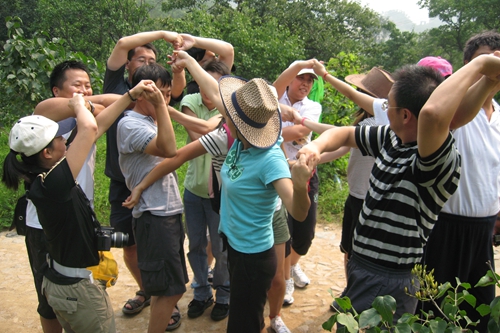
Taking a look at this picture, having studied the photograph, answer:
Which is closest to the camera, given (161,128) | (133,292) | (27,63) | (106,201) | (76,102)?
(76,102)

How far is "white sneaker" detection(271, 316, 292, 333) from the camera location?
10.3 feet

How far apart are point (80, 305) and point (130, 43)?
5.84 feet

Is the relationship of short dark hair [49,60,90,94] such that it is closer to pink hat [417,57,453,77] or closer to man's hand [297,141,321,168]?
man's hand [297,141,321,168]

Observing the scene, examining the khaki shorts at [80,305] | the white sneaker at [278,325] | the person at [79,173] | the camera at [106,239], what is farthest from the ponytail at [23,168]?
the white sneaker at [278,325]

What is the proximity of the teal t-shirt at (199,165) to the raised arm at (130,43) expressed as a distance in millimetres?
434

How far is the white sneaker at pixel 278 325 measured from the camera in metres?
3.15

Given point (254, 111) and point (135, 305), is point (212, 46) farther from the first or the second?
point (135, 305)

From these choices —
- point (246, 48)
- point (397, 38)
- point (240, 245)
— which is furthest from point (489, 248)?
point (397, 38)

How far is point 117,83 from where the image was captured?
3338 mm

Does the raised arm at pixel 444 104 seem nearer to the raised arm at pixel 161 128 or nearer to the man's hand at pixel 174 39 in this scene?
the raised arm at pixel 161 128

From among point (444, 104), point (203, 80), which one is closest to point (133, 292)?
point (203, 80)

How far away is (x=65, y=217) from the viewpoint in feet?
7.32

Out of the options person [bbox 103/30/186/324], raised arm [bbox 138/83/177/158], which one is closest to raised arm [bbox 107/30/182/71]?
person [bbox 103/30/186/324]

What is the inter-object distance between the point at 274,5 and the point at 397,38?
10172 mm
